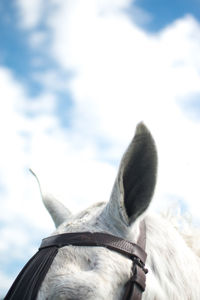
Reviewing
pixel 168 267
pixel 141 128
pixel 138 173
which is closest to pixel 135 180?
pixel 138 173

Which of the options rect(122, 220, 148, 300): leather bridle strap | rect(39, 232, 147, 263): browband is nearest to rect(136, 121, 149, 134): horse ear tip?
rect(39, 232, 147, 263): browband

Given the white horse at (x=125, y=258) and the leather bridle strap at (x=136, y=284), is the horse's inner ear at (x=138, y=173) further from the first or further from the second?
the leather bridle strap at (x=136, y=284)

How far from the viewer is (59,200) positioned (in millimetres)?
3947

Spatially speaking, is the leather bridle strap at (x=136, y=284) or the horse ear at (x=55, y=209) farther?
the horse ear at (x=55, y=209)

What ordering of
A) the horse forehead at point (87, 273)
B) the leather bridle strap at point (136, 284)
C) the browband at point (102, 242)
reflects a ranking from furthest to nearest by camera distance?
the browband at point (102, 242), the leather bridle strap at point (136, 284), the horse forehead at point (87, 273)

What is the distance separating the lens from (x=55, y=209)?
3.71m

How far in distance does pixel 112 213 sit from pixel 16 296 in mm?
796

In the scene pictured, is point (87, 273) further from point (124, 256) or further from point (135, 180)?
point (135, 180)

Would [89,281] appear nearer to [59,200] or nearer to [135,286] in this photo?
[135,286]

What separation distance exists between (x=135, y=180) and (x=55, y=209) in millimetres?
1346

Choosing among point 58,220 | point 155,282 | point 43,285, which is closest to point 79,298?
point 43,285

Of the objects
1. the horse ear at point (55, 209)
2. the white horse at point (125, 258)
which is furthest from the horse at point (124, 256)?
the horse ear at point (55, 209)

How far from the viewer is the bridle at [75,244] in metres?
2.39

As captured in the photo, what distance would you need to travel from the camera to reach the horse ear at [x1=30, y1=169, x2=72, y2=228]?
3.63 meters
